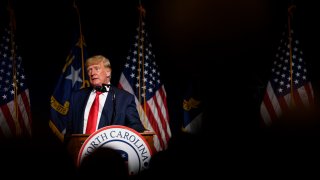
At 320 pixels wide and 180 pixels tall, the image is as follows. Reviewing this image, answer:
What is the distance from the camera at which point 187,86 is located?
15.9 ft

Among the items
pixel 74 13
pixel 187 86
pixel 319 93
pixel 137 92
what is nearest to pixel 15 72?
pixel 74 13

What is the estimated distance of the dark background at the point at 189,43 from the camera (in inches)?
187

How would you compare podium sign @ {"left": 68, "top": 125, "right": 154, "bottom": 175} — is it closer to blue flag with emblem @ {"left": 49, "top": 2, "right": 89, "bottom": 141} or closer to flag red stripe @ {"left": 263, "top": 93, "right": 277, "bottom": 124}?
blue flag with emblem @ {"left": 49, "top": 2, "right": 89, "bottom": 141}


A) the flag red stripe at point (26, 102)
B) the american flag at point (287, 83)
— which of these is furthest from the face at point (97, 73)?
the american flag at point (287, 83)

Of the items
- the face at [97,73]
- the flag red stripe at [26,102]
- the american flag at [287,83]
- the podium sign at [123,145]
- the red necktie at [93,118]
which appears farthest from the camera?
the american flag at [287,83]

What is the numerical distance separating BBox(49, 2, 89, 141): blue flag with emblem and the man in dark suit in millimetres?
1321

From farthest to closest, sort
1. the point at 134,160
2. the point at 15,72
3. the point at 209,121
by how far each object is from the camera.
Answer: the point at 209,121
the point at 15,72
the point at 134,160

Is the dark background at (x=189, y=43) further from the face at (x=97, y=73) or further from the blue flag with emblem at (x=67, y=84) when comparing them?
the face at (x=97, y=73)

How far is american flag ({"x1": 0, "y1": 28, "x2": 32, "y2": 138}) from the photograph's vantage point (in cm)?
401

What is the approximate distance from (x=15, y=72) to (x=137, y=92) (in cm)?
160

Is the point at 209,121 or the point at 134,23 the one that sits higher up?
the point at 134,23

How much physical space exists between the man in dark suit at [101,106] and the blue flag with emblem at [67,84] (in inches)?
52.0

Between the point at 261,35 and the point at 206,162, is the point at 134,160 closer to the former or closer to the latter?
the point at 206,162

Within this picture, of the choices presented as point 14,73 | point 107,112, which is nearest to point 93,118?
point 107,112
